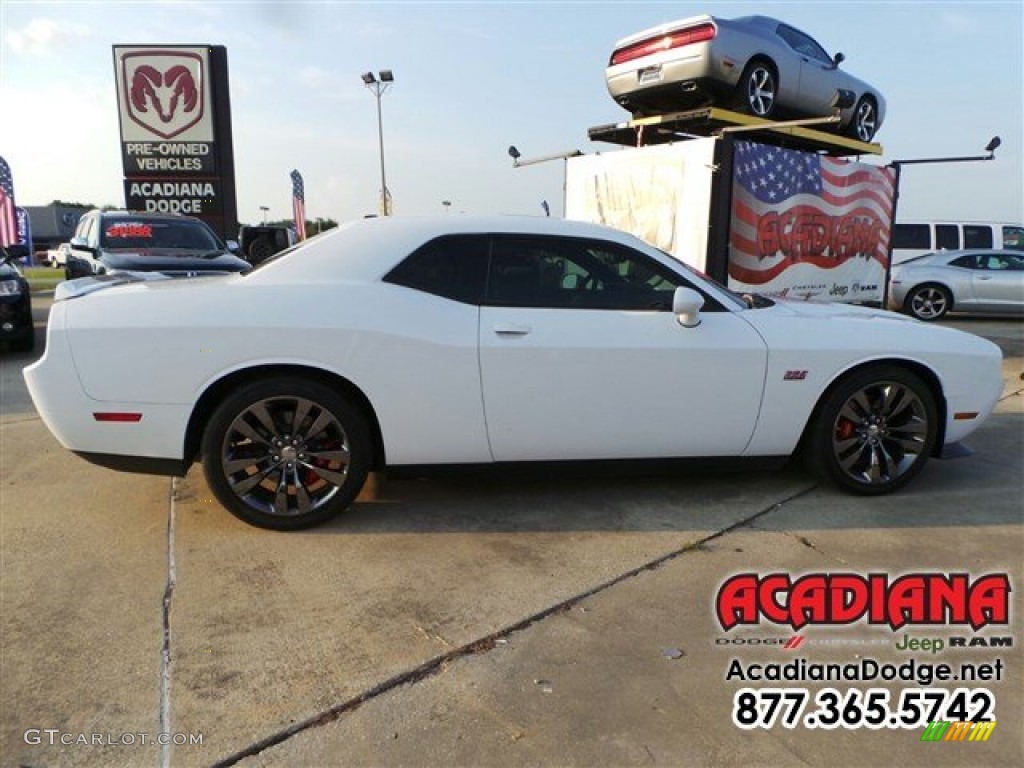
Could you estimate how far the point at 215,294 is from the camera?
11.1ft

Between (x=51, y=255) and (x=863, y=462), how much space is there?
185 ft

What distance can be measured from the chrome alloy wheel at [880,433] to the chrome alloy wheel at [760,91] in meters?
4.88

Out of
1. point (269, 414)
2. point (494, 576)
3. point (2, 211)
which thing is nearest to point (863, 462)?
point (494, 576)

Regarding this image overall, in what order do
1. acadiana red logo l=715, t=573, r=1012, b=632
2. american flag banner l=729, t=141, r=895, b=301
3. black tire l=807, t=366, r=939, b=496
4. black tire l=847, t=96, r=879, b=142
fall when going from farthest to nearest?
black tire l=847, t=96, r=879, b=142, american flag banner l=729, t=141, r=895, b=301, black tire l=807, t=366, r=939, b=496, acadiana red logo l=715, t=573, r=1012, b=632

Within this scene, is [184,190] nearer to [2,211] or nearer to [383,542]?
[2,211]

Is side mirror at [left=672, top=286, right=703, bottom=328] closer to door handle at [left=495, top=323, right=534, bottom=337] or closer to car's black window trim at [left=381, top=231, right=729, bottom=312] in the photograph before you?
car's black window trim at [left=381, top=231, right=729, bottom=312]

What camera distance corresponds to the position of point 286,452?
348 centimetres

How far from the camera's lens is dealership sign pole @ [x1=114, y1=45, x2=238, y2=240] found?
1539 centimetres

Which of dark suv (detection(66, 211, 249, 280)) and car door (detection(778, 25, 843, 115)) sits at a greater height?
car door (detection(778, 25, 843, 115))

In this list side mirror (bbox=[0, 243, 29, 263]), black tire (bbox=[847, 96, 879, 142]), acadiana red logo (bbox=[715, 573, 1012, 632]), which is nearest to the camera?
acadiana red logo (bbox=[715, 573, 1012, 632])

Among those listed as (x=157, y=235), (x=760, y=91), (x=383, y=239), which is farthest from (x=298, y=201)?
(x=383, y=239)

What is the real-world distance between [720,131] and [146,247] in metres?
6.89

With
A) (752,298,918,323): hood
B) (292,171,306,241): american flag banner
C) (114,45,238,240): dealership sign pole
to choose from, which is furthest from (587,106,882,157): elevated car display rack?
(292,171,306,241): american flag banner

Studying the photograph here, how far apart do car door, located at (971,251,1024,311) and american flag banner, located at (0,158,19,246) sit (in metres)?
23.5
